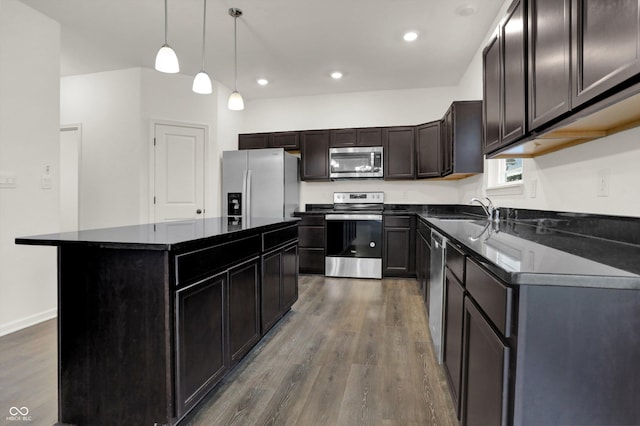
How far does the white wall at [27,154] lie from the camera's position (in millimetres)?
2676

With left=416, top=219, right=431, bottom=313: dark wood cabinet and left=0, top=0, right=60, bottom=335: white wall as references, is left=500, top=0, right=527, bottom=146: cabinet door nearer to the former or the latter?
left=416, top=219, right=431, bottom=313: dark wood cabinet

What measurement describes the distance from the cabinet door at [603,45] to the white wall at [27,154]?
150 inches

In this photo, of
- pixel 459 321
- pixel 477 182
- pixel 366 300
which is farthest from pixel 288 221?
pixel 477 182

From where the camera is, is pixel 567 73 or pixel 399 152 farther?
pixel 399 152

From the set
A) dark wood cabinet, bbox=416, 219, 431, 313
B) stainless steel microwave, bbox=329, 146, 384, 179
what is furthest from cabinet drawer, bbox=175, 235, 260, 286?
stainless steel microwave, bbox=329, 146, 384, 179

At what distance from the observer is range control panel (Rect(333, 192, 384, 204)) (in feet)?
16.3

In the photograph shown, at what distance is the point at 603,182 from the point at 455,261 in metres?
0.76

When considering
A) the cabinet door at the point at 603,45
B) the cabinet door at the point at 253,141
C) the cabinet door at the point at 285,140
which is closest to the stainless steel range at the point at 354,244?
the cabinet door at the point at 285,140

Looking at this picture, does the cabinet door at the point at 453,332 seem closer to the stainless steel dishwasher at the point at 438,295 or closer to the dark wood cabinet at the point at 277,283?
the stainless steel dishwasher at the point at 438,295

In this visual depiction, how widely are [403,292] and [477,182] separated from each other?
1521mm

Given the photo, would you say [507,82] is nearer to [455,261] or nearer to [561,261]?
[455,261]

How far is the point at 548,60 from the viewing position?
4.59 ft

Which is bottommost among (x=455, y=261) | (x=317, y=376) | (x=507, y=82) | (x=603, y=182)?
(x=317, y=376)

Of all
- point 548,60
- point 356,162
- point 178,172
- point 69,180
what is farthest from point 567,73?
point 69,180
